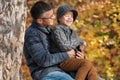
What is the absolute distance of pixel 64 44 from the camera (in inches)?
197

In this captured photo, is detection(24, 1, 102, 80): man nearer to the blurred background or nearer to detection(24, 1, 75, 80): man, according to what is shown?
detection(24, 1, 75, 80): man

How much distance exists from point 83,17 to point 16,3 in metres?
6.29

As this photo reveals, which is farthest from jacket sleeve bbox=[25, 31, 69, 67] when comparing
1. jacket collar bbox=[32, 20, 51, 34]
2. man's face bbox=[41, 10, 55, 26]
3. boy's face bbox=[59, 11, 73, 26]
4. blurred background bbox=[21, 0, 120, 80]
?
blurred background bbox=[21, 0, 120, 80]

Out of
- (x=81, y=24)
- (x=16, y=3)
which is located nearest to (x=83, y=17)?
(x=81, y=24)

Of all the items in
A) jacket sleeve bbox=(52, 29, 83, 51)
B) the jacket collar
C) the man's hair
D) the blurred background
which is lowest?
the blurred background

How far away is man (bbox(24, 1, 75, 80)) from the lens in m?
4.94

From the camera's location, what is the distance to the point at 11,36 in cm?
429

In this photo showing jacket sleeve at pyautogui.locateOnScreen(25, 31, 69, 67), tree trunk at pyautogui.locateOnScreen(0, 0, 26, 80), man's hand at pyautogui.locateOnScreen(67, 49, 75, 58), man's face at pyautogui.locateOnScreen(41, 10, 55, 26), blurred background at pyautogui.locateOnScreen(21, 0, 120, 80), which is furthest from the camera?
blurred background at pyautogui.locateOnScreen(21, 0, 120, 80)

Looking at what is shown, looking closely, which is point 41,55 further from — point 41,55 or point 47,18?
point 47,18

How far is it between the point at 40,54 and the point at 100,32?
538cm

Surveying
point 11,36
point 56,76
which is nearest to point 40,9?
point 56,76

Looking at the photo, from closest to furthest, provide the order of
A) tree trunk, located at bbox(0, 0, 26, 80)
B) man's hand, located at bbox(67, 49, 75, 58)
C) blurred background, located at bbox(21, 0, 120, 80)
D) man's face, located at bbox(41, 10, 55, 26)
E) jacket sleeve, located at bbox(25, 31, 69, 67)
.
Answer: tree trunk, located at bbox(0, 0, 26, 80)
jacket sleeve, located at bbox(25, 31, 69, 67)
man's hand, located at bbox(67, 49, 75, 58)
man's face, located at bbox(41, 10, 55, 26)
blurred background, located at bbox(21, 0, 120, 80)

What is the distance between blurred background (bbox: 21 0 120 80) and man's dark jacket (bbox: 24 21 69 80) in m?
4.40

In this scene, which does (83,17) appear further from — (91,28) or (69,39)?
(69,39)
